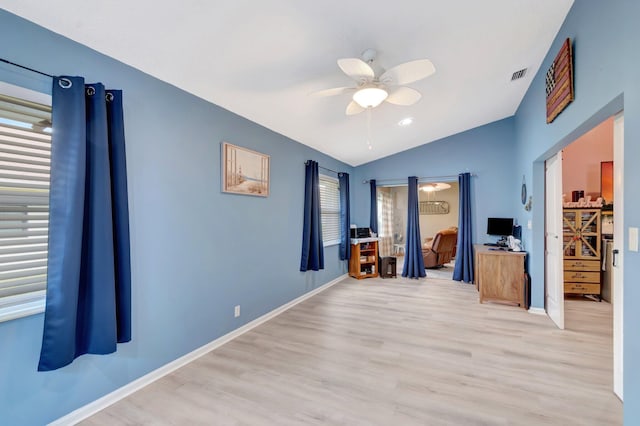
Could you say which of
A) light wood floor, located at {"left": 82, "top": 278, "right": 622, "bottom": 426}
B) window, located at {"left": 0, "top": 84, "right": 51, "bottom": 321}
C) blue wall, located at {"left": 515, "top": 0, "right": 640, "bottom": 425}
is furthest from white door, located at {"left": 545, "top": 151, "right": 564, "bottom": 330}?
window, located at {"left": 0, "top": 84, "right": 51, "bottom": 321}

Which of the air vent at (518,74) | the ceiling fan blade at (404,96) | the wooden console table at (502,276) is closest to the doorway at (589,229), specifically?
the wooden console table at (502,276)

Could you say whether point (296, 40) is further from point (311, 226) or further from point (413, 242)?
point (413, 242)

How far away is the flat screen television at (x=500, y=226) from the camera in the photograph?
479 centimetres

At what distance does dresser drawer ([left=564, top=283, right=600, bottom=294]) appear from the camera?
4.10 meters

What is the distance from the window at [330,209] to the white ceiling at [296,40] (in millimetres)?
1799

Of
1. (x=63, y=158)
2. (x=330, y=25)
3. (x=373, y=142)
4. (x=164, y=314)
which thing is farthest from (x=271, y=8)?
(x=373, y=142)

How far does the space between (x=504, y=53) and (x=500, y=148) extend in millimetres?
2726

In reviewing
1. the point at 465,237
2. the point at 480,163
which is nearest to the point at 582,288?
the point at 465,237

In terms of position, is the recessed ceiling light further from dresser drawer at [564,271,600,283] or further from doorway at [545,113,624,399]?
dresser drawer at [564,271,600,283]

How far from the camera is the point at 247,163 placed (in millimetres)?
3229

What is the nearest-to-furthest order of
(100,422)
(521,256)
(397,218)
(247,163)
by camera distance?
(100,422) < (247,163) < (521,256) < (397,218)

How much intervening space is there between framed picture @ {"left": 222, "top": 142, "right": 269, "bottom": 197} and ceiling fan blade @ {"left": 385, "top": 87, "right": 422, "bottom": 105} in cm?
166

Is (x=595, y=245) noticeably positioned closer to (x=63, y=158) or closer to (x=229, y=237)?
(x=229, y=237)

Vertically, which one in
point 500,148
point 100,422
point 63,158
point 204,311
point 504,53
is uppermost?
point 504,53
